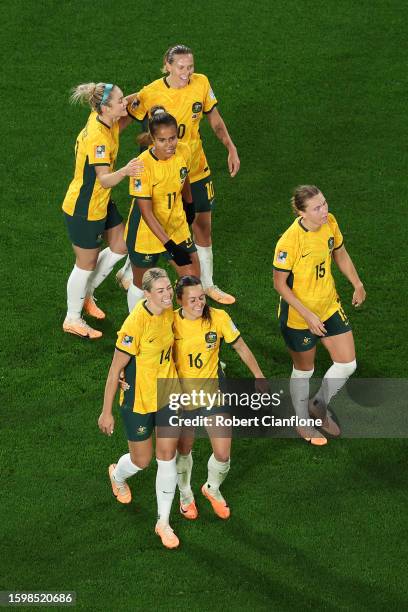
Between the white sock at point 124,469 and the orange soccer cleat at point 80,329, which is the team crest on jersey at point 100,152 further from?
the white sock at point 124,469

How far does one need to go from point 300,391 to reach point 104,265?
2.13m

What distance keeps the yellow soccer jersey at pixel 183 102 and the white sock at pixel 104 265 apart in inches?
42.3

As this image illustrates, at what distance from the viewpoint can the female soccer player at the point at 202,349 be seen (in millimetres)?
7648

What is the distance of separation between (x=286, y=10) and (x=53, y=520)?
329 inches

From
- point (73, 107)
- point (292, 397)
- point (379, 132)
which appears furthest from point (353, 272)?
point (73, 107)

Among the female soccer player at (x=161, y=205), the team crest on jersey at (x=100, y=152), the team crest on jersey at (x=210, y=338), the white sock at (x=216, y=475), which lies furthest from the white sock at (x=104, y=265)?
the white sock at (x=216, y=475)

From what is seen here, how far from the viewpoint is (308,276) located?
836cm

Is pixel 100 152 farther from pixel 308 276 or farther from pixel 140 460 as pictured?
pixel 140 460

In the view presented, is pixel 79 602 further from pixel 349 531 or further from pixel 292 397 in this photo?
pixel 292 397

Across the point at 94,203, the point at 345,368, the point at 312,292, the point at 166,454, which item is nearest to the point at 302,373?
the point at 345,368

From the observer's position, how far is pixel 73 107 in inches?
510

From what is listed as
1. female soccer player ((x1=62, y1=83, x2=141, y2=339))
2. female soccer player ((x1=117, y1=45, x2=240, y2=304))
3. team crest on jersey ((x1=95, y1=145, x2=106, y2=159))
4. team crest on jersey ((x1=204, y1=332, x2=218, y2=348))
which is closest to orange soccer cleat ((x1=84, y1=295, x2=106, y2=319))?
female soccer player ((x1=62, y1=83, x2=141, y2=339))

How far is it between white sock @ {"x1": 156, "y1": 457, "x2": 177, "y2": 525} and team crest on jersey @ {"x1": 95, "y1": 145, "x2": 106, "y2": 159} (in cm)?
263

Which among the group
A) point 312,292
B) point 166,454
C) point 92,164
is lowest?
point 166,454
